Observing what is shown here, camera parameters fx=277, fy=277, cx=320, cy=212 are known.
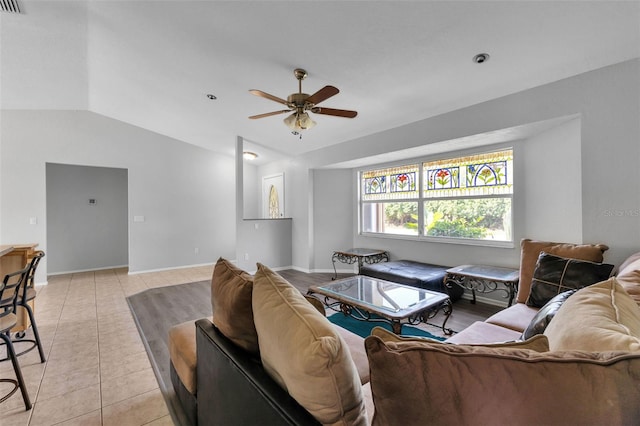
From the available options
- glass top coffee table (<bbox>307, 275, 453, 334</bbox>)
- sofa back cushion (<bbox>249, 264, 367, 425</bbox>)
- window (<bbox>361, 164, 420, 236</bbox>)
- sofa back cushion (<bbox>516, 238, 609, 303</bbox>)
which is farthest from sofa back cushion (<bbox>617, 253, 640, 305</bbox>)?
window (<bbox>361, 164, 420, 236</bbox>)

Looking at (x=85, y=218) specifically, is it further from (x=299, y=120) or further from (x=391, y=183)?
(x=391, y=183)

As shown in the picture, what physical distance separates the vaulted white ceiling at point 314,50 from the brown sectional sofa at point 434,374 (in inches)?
82.3

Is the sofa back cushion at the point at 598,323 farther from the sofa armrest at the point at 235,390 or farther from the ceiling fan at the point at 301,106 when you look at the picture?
the ceiling fan at the point at 301,106

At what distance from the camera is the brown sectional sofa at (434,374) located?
51 cm

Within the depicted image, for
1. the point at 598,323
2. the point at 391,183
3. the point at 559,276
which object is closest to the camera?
the point at 598,323

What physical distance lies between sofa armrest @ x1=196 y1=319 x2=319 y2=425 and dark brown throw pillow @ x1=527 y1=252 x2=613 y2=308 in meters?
2.23

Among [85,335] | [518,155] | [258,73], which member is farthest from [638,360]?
[85,335]

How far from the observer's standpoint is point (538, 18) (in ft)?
6.56

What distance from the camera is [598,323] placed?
73cm

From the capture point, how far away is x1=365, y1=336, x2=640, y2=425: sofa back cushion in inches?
19.7

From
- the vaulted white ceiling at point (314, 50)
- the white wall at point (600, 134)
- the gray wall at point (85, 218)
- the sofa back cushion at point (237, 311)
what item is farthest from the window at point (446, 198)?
the gray wall at point (85, 218)

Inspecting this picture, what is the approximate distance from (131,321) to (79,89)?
11.8ft

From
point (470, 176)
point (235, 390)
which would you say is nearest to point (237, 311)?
point (235, 390)

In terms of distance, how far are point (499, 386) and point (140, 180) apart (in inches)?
253
